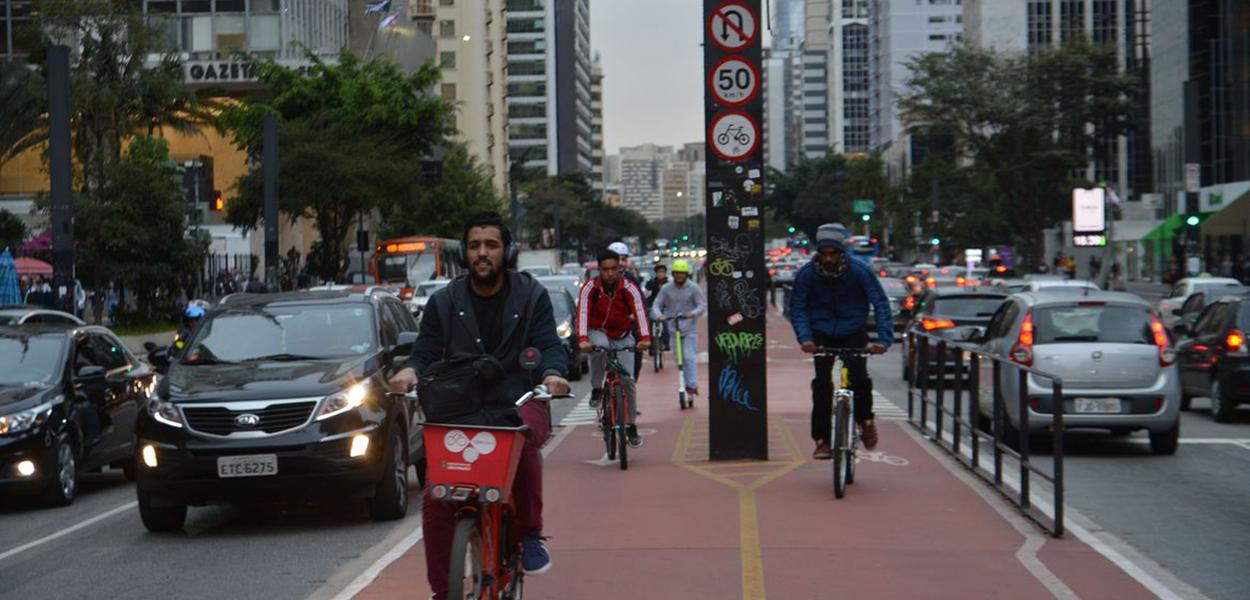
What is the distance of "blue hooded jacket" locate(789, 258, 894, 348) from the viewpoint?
1229cm

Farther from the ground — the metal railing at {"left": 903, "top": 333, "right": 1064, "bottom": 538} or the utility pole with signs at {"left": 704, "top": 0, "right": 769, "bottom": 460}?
the utility pole with signs at {"left": 704, "top": 0, "right": 769, "bottom": 460}

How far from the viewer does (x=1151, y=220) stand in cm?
9138

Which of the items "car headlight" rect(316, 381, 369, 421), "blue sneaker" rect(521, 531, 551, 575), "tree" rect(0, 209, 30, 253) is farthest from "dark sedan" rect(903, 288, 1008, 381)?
"tree" rect(0, 209, 30, 253)

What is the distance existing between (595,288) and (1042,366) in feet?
13.7

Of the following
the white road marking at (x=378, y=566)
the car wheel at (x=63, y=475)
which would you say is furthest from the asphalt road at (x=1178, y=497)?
the car wheel at (x=63, y=475)

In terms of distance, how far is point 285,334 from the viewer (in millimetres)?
12453

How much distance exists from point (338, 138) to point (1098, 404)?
1791 inches

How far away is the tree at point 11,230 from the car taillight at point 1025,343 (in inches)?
1937

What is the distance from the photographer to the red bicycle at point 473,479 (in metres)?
6.59

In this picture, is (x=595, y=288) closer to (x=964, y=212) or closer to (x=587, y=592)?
(x=587, y=592)

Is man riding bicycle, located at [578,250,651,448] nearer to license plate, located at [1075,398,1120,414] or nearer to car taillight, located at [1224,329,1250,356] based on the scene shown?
license plate, located at [1075,398,1120,414]

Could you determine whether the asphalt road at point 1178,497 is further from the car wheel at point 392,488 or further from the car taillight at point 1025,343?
the car wheel at point 392,488

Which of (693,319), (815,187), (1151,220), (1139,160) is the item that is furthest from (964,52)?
(815,187)

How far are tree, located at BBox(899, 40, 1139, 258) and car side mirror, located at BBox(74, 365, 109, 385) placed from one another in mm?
52901
